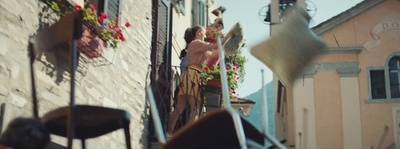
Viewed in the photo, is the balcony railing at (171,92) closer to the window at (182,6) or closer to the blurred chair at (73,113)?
the window at (182,6)

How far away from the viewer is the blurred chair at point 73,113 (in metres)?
3.67

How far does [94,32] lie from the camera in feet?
19.2

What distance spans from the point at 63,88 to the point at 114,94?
1.22m

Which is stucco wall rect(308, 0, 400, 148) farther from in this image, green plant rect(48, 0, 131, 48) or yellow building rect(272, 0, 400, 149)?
green plant rect(48, 0, 131, 48)

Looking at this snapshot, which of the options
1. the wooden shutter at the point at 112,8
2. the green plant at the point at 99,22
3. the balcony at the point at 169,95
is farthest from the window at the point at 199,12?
the green plant at the point at 99,22

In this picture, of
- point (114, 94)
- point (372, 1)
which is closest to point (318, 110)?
point (372, 1)

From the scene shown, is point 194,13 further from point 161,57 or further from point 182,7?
point 161,57

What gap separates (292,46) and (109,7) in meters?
4.15

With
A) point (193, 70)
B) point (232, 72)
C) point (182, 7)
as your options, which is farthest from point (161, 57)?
point (182, 7)

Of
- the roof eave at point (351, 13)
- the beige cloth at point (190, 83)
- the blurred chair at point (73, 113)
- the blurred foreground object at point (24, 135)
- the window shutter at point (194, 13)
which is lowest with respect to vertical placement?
the blurred foreground object at point (24, 135)

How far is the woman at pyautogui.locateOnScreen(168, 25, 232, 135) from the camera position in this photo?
6.93m

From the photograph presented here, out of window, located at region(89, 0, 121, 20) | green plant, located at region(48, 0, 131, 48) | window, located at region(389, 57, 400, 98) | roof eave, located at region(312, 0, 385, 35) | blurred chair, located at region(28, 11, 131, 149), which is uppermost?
roof eave, located at region(312, 0, 385, 35)

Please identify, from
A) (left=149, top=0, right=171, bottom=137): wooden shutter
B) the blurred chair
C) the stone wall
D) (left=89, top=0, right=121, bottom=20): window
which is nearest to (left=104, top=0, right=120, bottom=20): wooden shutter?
(left=89, top=0, right=121, bottom=20): window

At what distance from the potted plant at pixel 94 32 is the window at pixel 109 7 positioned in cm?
23
